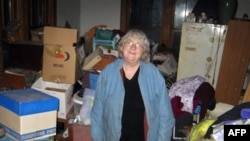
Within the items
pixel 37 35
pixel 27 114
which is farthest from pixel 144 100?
pixel 37 35

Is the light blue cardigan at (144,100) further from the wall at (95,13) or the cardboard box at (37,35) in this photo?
the wall at (95,13)

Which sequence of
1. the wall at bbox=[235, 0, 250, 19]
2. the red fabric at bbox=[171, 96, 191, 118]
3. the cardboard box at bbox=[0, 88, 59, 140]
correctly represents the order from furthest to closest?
the wall at bbox=[235, 0, 250, 19]
the red fabric at bbox=[171, 96, 191, 118]
the cardboard box at bbox=[0, 88, 59, 140]

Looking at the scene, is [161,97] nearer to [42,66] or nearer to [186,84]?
[186,84]

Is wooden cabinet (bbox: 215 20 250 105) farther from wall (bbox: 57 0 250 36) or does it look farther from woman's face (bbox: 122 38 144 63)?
wall (bbox: 57 0 250 36)

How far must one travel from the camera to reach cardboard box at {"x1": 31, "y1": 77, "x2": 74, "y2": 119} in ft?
9.02

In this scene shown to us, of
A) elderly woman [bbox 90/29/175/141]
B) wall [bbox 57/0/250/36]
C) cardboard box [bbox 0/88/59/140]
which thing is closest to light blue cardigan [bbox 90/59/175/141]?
elderly woman [bbox 90/29/175/141]

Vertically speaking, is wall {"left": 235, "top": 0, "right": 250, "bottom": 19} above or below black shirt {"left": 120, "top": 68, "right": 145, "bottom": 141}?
above

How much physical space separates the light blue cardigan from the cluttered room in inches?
12.9

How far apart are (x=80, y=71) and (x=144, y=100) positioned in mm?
1485

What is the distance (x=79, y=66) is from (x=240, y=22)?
73.7 inches

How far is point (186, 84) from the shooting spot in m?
2.67

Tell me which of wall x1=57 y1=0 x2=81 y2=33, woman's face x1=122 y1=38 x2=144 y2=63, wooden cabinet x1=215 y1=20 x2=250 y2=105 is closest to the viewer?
woman's face x1=122 y1=38 x2=144 y2=63

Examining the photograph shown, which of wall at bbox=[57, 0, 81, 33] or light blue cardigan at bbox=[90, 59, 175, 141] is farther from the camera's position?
wall at bbox=[57, 0, 81, 33]

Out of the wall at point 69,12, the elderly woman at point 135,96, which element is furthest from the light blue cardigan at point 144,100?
the wall at point 69,12
